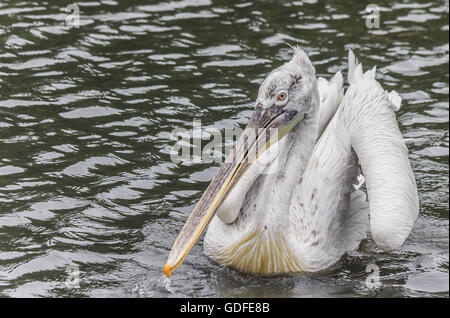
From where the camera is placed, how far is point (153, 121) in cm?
770

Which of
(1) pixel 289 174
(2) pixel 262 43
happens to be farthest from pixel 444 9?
(1) pixel 289 174

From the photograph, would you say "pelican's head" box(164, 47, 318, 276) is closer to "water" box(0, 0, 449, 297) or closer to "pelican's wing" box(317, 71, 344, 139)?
"water" box(0, 0, 449, 297)

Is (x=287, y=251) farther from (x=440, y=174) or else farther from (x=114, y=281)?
(x=440, y=174)

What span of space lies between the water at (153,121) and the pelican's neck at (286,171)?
480 mm

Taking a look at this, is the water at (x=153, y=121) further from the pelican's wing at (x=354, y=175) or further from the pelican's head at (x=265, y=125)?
the pelican's head at (x=265, y=125)

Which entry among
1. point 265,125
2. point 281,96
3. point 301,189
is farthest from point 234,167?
point 301,189

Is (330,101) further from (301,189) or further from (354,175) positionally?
(301,189)

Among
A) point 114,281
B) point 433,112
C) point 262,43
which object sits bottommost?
point 114,281

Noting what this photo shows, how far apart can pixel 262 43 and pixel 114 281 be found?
4441mm

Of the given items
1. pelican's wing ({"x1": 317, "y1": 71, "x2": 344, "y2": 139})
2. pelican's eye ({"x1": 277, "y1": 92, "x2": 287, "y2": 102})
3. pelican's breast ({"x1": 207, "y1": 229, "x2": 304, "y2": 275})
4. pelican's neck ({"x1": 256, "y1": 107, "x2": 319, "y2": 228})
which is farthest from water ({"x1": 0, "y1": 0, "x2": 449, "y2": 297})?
pelican's eye ({"x1": 277, "y1": 92, "x2": 287, "y2": 102})

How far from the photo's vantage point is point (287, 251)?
18.9 ft

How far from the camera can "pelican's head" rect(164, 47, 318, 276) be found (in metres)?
5.33

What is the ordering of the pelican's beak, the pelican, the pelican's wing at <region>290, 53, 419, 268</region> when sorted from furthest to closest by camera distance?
the pelican's wing at <region>290, 53, 419, 268</region>, the pelican, the pelican's beak

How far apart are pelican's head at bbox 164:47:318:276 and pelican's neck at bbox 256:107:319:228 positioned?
9 centimetres
